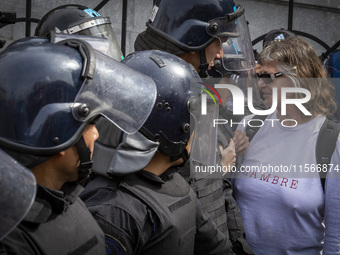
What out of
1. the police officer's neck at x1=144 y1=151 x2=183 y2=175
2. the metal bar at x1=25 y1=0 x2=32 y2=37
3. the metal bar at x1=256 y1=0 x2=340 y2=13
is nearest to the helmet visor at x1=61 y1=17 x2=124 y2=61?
the police officer's neck at x1=144 y1=151 x2=183 y2=175

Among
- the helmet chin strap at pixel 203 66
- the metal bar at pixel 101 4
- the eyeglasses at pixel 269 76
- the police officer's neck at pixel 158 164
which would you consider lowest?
the police officer's neck at pixel 158 164

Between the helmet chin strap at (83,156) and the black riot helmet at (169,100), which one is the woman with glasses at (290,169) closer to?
the black riot helmet at (169,100)

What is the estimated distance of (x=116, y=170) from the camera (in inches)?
85.0

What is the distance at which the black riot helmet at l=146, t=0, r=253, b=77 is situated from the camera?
323 cm

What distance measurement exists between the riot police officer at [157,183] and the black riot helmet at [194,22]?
0.75m

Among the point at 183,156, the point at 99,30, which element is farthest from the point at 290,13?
the point at 183,156

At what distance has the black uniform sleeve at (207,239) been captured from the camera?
2533 mm

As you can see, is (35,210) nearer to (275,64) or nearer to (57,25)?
(275,64)

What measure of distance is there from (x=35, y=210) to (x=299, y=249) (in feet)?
6.01

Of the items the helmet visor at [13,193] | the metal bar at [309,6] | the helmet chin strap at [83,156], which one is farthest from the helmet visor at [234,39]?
the metal bar at [309,6]

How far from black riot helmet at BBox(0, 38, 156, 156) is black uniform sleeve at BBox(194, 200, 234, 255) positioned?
30.9 inches

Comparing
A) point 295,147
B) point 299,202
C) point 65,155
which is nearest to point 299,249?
point 299,202

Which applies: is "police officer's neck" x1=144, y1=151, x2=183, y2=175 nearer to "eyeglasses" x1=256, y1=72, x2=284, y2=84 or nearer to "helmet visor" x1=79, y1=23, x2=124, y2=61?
"eyeglasses" x1=256, y1=72, x2=284, y2=84

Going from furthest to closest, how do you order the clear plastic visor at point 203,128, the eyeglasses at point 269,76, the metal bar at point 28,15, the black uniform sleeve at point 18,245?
the metal bar at point 28,15
the eyeglasses at point 269,76
the clear plastic visor at point 203,128
the black uniform sleeve at point 18,245
